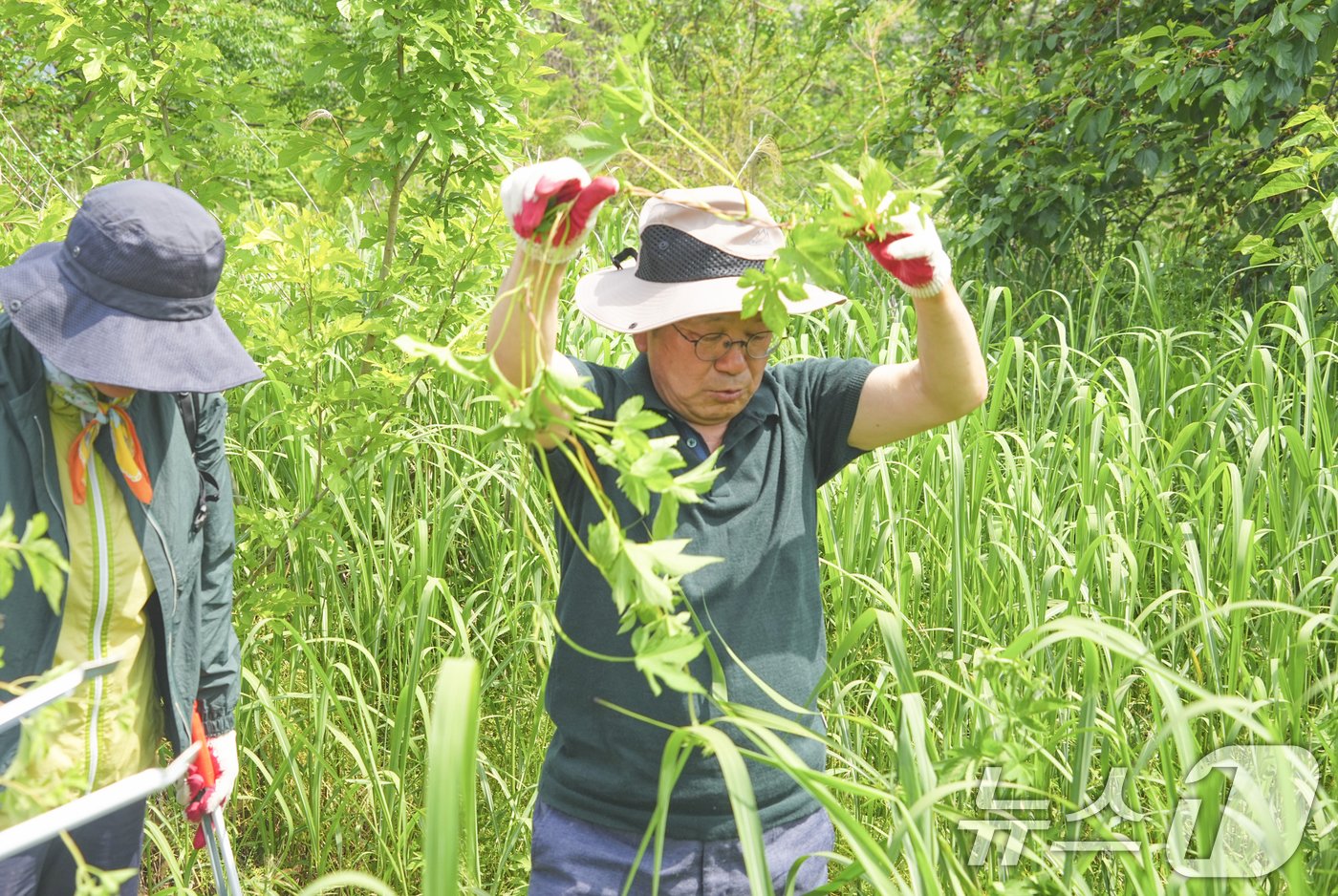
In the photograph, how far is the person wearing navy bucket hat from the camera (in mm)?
1397

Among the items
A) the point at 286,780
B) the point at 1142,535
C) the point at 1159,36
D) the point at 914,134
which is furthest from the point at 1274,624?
the point at 914,134

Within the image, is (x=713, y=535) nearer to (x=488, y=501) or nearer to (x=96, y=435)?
(x=96, y=435)

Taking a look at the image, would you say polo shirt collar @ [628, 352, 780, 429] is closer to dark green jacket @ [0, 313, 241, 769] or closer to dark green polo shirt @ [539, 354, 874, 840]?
dark green polo shirt @ [539, 354, 874, 840]

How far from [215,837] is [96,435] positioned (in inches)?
23.6

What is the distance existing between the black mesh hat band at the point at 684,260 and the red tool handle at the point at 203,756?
90 centimetres

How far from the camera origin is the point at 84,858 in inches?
62.4

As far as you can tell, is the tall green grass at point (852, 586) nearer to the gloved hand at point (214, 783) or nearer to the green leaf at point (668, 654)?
the gloved hand at point (214, 783)

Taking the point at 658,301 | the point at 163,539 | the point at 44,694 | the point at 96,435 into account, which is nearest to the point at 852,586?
the point at 658,301

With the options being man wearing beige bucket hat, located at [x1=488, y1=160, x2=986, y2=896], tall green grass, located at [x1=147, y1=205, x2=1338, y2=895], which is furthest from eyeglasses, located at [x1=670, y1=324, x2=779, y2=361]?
tall green grass, located at [x1=147, y1=205, x2=1338, y2=895]

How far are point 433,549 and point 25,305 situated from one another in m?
1.02

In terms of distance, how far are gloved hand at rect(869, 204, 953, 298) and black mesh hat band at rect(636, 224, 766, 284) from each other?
0.67 ft

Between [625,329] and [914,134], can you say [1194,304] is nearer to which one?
[914,134]

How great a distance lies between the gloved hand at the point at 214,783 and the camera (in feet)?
5.46

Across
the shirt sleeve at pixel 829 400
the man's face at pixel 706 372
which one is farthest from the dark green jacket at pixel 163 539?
the shirt sleeve at pixel 829 400
